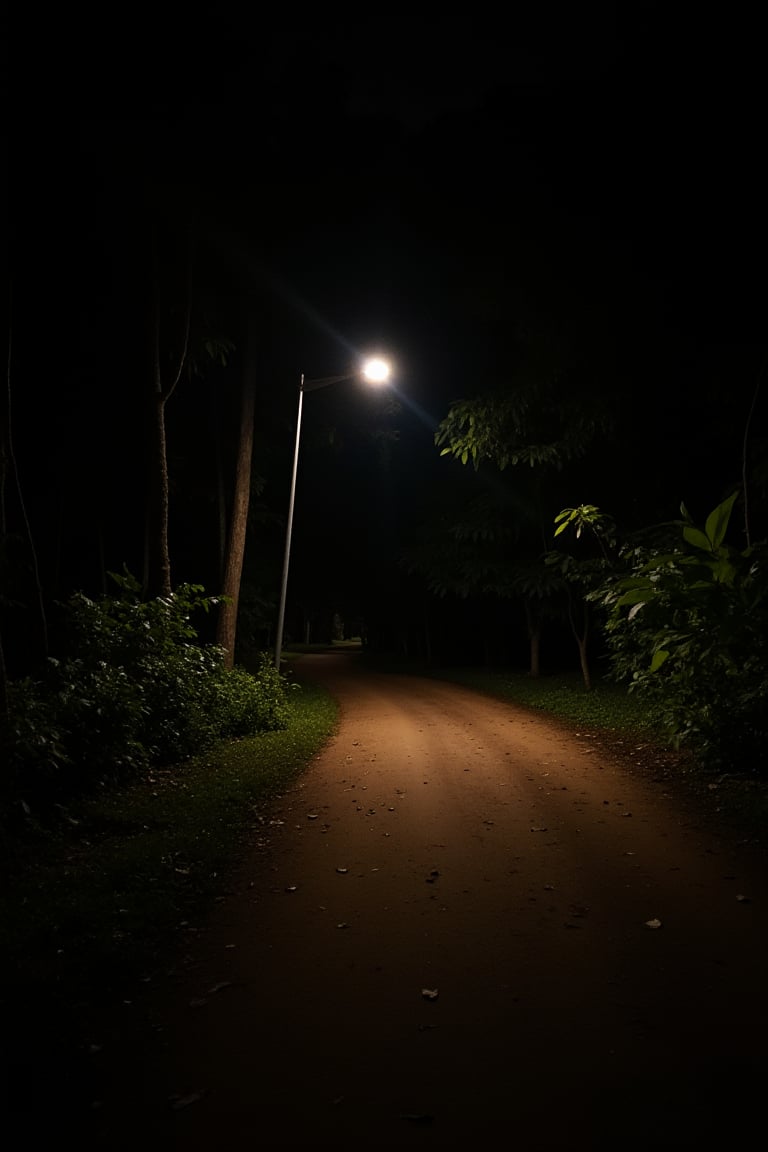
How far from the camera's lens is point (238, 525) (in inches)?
580

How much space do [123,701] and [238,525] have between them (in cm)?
751

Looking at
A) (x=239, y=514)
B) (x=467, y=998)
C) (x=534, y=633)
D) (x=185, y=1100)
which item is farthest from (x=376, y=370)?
(x=534, y=633)

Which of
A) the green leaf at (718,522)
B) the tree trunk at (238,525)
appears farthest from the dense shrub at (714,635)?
the tree trunk at (238,525)

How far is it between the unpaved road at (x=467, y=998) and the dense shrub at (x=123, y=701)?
2595 mm

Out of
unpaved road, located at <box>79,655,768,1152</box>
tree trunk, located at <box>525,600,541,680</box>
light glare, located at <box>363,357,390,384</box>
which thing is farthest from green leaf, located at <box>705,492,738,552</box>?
tree trunk, located at <box>525,600,541,680</box>

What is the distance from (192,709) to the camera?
33.1 ft

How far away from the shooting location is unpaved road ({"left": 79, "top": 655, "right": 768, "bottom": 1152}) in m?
2.50

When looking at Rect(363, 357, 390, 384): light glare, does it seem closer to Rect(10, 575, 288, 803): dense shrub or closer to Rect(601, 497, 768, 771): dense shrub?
Rect(10, 575, 288, 803): dense shrub

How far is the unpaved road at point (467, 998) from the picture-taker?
98.4 inches

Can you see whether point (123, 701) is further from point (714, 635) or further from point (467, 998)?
point (714, 635)

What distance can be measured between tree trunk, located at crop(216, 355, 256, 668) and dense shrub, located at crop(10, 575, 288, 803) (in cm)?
184

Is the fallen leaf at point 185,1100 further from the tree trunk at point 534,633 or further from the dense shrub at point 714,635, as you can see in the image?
the tree trunk at point 534,633

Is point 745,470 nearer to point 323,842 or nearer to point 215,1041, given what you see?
point 323,842

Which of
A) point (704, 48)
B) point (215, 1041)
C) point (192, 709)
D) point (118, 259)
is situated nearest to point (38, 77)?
point (118, 259)
